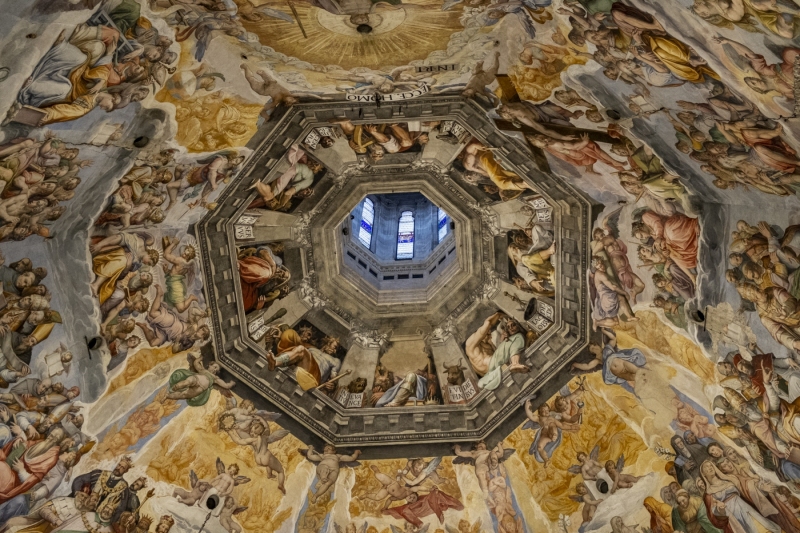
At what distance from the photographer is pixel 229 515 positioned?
16.4m

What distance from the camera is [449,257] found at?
1805 cm

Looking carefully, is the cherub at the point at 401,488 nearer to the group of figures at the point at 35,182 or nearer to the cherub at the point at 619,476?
the cherub at the point at 619,476

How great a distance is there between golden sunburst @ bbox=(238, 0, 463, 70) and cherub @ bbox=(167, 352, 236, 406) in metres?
6.66

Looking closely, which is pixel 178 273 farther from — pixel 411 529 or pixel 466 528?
pixel 466 528

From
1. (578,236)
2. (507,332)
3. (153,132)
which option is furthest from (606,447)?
(153,132)

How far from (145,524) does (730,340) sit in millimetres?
11013

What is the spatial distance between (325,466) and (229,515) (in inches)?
85.1

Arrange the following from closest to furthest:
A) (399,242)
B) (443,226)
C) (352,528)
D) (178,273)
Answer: (178,273)
(352,528)
(443,226)
(399,242)

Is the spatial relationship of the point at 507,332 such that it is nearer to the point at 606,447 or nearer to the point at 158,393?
the point at 606,447

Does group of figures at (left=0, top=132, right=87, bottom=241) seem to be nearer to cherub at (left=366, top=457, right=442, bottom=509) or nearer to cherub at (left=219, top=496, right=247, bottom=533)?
cherub at (left=219, top=496, right=247, bottom=533)

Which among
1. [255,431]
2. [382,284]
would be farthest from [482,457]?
[255,431]

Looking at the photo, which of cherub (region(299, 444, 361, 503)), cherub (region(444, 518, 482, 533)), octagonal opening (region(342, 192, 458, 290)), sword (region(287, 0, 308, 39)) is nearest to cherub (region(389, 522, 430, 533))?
cherub (region(444, 518, 482, 533))

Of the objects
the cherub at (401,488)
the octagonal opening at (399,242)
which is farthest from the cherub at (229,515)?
the octagonal opening at (399,242)

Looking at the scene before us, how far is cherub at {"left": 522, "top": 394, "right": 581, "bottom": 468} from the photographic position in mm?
16438
